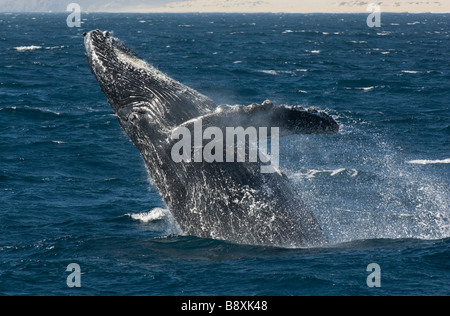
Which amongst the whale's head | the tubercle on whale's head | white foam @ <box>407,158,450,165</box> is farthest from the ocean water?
the tubercle on whale's head

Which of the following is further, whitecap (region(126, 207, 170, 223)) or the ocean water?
whitecap (region(126, 207, 170, 223))

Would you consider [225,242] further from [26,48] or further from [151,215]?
[26,48]

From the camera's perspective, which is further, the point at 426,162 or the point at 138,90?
the point at 426,162

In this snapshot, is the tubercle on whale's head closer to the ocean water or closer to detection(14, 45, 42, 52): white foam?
the ocean water

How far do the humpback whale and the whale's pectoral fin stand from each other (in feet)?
0.05

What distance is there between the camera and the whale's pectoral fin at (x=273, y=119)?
33.4ft

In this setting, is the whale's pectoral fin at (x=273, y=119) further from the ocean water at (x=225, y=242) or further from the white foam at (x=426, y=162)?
the white foam at (x=426, y=162)

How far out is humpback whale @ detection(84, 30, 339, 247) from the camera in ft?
34.1

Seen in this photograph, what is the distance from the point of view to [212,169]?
10703 mm

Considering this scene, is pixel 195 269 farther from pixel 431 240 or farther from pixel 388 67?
pixel 388 67

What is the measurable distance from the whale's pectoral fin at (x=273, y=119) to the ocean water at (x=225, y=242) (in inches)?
74.1

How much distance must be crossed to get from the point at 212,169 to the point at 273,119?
127 cm

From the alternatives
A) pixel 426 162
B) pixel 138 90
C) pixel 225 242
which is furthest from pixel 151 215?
pixel 426 162

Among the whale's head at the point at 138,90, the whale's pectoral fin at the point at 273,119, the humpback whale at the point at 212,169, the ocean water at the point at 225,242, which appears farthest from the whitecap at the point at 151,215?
the whale's pectoral fin at the point at 273,119
